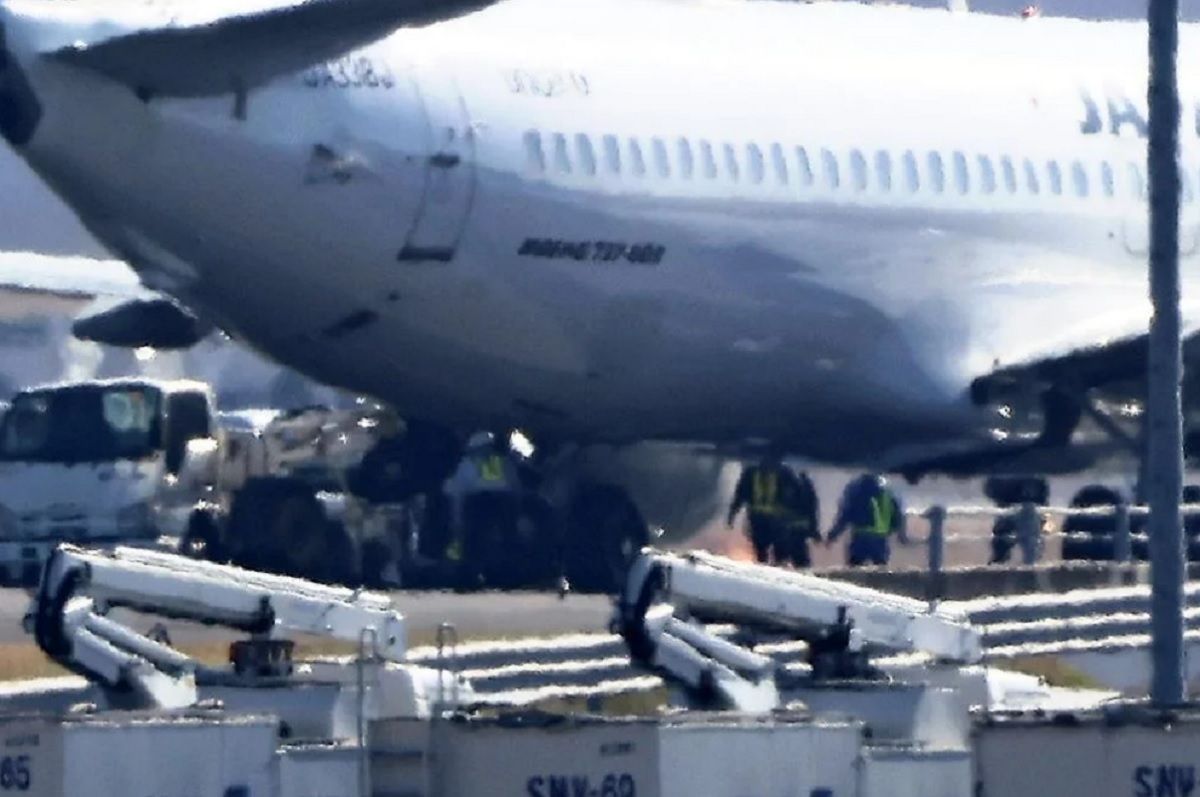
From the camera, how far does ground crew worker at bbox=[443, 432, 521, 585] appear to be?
33.3m

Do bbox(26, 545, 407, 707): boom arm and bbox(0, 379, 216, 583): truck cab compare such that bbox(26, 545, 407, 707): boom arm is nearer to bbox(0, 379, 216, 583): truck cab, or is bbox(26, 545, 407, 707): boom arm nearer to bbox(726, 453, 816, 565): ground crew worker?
bbox(726, 453, 816, 565): ground crew worker

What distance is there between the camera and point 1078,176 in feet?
115

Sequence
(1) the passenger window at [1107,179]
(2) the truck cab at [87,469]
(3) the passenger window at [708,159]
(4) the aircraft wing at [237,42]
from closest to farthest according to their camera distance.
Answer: (4) the aircraft wing at [237,42]
(3) the passenger window at [708,159]
(1) the passenger window at [1107,179]
(2) the truck cab at [87,469]

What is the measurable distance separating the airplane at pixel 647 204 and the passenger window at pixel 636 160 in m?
0.03

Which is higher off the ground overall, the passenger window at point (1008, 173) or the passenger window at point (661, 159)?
the passenger window at point (1008, 173)

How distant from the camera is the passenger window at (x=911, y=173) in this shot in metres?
33.4

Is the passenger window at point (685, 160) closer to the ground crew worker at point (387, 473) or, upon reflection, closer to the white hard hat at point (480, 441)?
the white hard hat at point (480, 441)

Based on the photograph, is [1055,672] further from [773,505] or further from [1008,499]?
[1008,499]

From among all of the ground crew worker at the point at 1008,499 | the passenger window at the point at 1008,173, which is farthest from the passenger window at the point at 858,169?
the ground crew worker at the point at 1008,499

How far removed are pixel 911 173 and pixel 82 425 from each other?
10618mm

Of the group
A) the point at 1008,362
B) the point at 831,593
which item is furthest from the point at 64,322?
the point at 831,593

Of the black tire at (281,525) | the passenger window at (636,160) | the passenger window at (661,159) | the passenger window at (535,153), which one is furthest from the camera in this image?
the black tire at (281,525)

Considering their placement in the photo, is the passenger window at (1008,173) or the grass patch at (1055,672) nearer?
the grass patch at (1055,672)

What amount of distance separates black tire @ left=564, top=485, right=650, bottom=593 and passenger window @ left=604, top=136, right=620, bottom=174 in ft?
13.5
